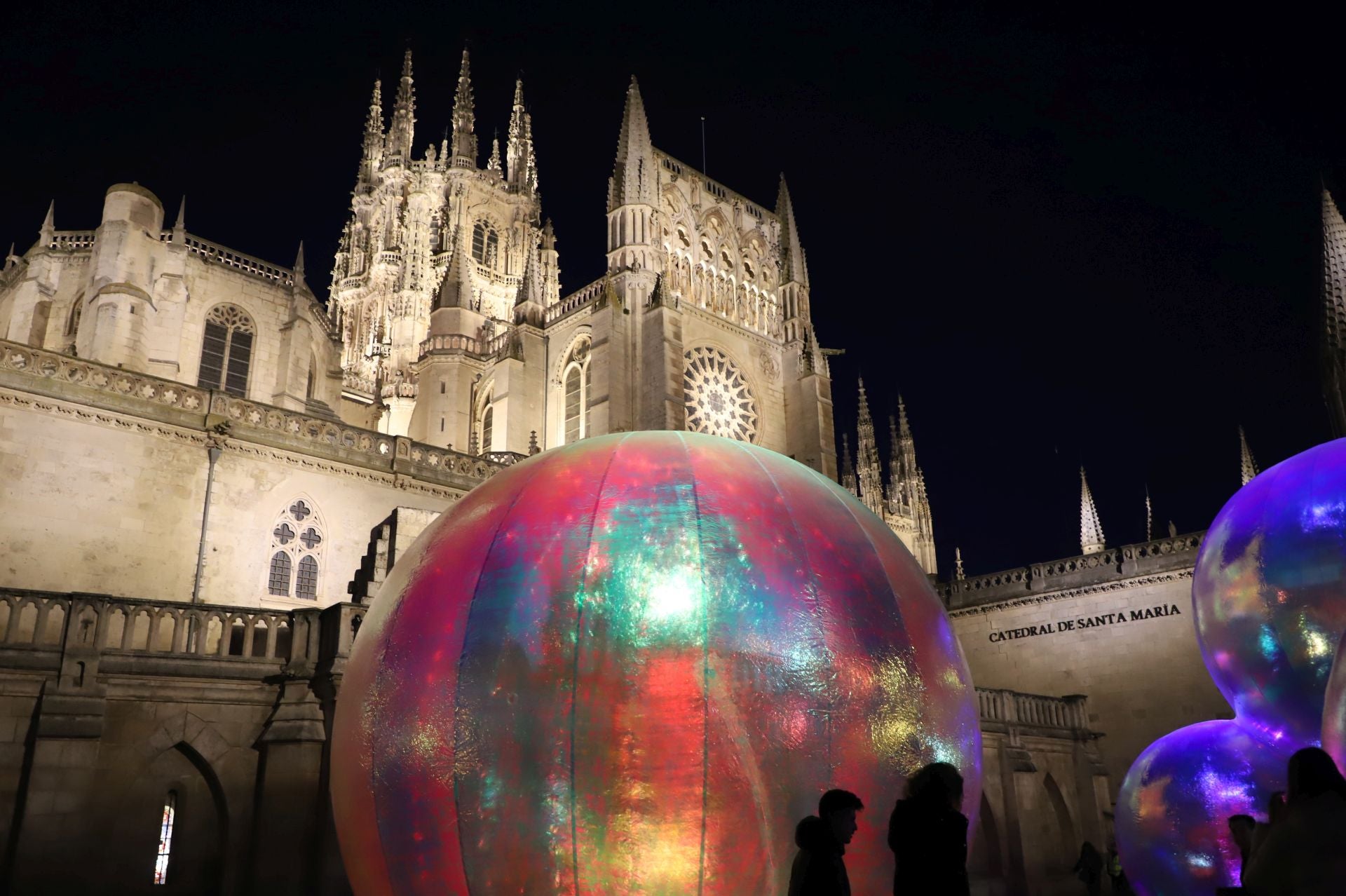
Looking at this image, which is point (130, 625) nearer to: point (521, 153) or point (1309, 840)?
point (1309, 840)

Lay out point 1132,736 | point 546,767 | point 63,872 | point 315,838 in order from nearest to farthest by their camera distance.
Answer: point 546,767
point 63,872
point 315,838
point 1132,736

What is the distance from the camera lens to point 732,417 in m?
38.5

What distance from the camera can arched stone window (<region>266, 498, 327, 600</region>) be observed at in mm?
18609

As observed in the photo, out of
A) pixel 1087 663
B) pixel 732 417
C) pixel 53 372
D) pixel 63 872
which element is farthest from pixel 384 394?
pixel 63 872

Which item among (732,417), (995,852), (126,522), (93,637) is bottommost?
(995,852)

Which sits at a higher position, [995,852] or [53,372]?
[53,372]

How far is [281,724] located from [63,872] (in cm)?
266

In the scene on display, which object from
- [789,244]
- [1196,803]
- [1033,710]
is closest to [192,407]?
[1196,803]

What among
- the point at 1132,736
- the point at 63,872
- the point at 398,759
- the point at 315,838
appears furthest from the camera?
the point at 1132,736

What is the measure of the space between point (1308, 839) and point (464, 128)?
6379cm

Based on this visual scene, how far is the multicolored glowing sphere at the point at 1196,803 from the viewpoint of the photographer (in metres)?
7.27

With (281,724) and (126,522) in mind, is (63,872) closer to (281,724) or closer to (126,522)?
(281,724)

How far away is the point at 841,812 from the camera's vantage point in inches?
151

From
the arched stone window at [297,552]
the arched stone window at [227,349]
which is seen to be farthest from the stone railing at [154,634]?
the arched stone window at [227,349]
